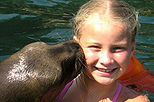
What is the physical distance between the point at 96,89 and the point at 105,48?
2.62 feet

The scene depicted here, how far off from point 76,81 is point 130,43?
3.32 ft

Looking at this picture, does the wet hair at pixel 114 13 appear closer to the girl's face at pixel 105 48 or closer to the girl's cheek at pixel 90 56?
the girl's face at pixel 105 48

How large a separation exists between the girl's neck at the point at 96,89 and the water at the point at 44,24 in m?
1.99

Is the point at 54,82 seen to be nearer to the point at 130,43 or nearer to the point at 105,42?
the point at 105,42

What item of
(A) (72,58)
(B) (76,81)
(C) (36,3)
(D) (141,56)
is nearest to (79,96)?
(B) (76,81)

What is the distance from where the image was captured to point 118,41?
10.2ft

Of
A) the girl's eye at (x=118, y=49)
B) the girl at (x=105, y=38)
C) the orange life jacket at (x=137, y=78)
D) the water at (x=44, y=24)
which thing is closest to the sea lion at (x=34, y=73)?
the girl at (x=105, y=38)

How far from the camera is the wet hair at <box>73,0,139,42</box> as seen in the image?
3242 millimetres

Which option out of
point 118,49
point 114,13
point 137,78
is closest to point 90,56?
point 118,49

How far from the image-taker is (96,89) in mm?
3732

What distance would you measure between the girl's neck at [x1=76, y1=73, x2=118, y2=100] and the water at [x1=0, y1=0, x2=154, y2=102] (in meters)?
1.99

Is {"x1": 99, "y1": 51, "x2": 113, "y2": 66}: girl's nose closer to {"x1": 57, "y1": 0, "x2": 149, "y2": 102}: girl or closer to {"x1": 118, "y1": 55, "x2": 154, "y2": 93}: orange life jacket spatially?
{"x1": 57, "y1": 0, "x2": 149, "y2": 102}: girl

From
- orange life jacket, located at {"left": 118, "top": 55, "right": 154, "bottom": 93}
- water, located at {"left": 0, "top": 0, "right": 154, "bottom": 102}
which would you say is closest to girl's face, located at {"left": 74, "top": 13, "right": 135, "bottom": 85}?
orange life jacket, located at {"left": 118, "top": 55, "right": 154, "bottom": 93}

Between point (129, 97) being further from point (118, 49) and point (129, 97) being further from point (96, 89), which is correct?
point (118, 49)
